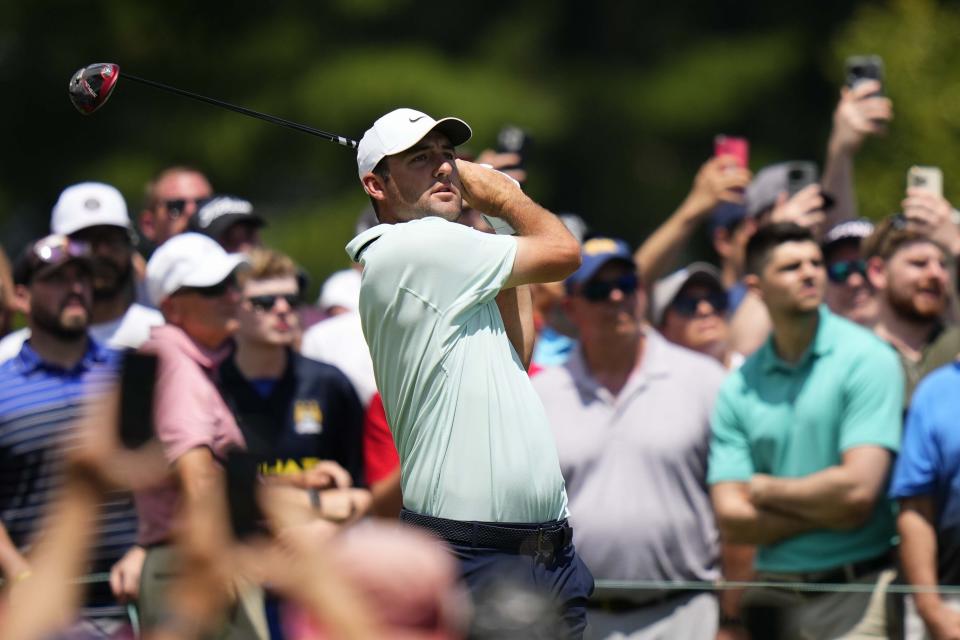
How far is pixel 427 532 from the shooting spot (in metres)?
5.52

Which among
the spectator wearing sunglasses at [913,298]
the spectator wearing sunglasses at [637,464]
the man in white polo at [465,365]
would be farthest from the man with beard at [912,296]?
the man in white polo at [465,365]

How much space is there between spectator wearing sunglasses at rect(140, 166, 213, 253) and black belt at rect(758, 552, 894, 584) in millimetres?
3852

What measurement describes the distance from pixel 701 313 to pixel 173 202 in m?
2.87

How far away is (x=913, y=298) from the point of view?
7.89m

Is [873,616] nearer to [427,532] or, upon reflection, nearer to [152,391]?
[427,532]

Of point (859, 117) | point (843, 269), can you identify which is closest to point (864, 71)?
point (859, 117)

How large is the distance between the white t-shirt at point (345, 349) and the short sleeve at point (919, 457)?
7.63ft

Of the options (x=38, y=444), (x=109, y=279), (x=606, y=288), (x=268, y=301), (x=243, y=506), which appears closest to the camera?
(x=243, y=506)

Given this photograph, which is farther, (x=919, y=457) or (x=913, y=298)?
(x=913, y=298)

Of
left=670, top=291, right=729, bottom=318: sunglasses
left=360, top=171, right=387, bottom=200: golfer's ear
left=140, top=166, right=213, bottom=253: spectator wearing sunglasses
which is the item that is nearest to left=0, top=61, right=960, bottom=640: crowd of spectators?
left=670, top=291, right=729, bottom=318: sunglasses

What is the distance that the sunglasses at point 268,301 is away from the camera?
25.7ft

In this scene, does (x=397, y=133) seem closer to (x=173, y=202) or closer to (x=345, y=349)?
(x=345, y=349)

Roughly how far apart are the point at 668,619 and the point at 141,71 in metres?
15.4

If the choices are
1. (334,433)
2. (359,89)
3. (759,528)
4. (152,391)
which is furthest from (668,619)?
(359,89)
